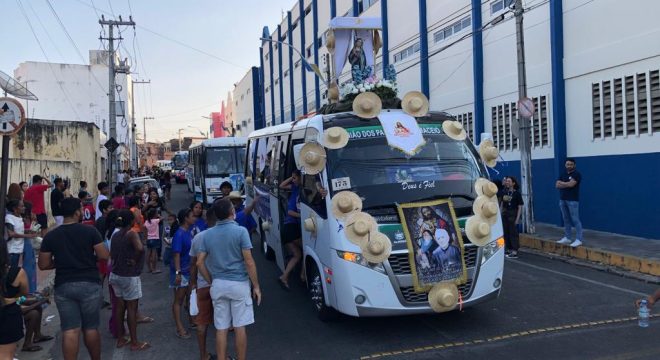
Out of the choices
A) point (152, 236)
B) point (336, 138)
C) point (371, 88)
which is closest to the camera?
point (336, 138)

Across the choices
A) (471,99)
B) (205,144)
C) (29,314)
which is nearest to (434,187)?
(29,314)

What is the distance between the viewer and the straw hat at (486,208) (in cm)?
594

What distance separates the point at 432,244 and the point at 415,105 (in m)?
1.96

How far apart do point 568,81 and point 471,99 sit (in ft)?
15.4

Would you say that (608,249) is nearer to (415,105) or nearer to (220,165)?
(415,105)

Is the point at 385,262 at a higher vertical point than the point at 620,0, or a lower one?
lower

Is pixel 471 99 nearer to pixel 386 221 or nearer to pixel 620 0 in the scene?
pixel 620 0

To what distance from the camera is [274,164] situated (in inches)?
369

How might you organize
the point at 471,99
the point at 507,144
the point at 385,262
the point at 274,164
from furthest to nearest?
the point at 471,99 → the point at 507,144 → the point at 274,164 → the point at 385,262

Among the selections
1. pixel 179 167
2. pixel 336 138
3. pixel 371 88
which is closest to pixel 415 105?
pixel 336 138

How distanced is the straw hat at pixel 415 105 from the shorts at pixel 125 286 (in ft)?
12.5

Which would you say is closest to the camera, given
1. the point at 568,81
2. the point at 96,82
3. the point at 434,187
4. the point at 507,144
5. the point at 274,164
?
the point at 434,187

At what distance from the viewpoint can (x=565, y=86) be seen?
1377 centimetres

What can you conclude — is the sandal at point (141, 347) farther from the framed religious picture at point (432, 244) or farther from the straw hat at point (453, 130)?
the straw hat at point (453, 130)
